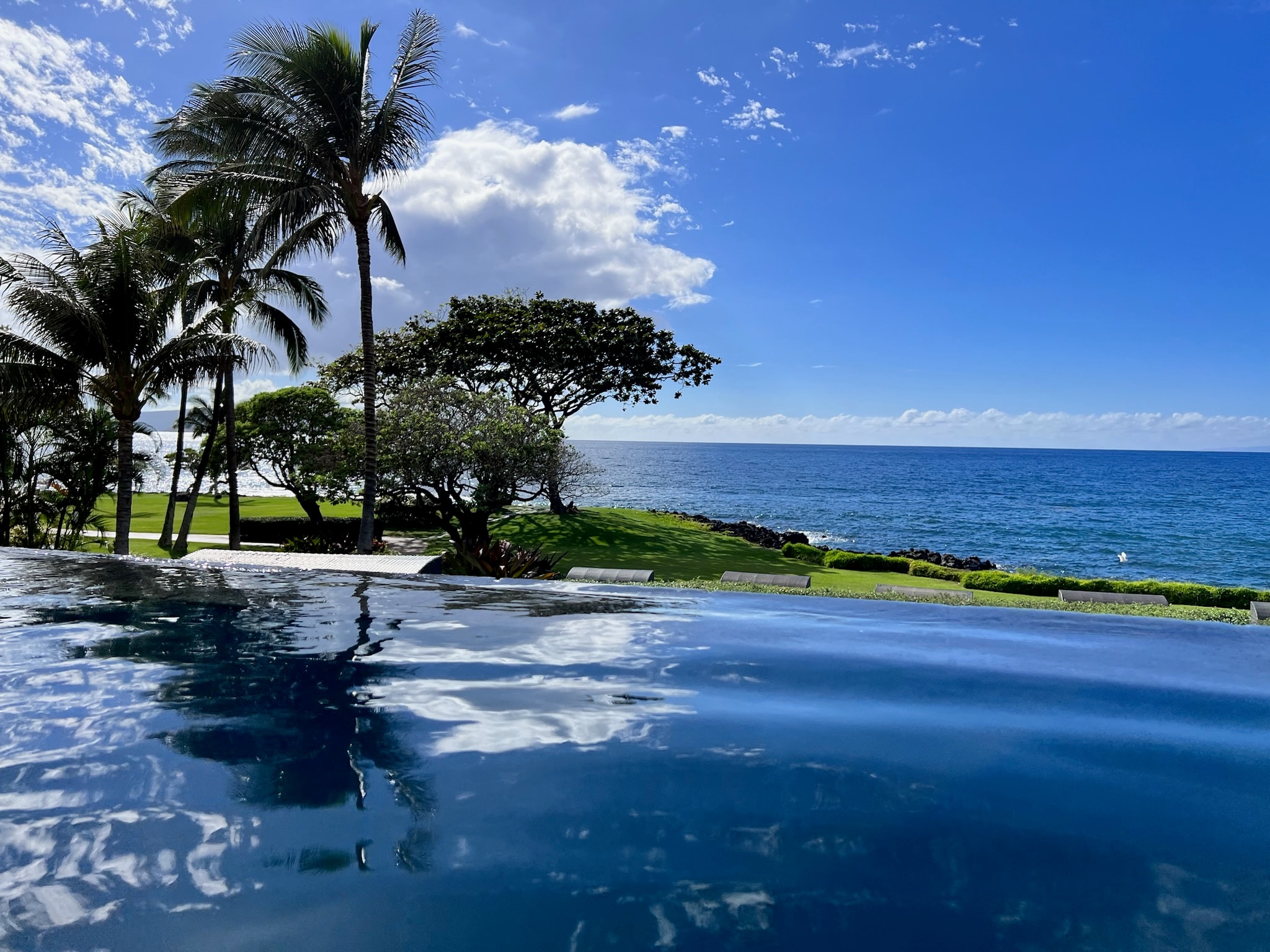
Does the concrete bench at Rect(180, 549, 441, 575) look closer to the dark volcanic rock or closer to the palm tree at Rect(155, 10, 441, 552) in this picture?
the palm tree at Rect(155, 10, 441, 552)

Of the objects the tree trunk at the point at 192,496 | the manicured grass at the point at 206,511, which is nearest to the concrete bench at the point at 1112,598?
the manicured grass at the point at 206,511

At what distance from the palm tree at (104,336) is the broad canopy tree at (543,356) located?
12857 millimetres

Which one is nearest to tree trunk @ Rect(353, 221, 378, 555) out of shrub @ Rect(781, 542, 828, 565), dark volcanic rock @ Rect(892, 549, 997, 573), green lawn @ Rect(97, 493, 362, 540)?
green lawn @ Rect(97, 493, 362, 540)

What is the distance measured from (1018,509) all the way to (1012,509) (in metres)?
0.60

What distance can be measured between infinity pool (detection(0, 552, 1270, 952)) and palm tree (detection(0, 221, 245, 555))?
1199cm

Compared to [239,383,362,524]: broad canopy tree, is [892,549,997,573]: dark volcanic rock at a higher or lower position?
lower

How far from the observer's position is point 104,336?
15.4 metres

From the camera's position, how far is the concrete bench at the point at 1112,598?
12.2 meters

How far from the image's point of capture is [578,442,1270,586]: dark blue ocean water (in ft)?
135

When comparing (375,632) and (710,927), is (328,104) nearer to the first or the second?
(375,632)

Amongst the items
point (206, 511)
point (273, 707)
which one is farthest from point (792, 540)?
point (273, 707)

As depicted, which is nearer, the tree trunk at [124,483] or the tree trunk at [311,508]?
the tree trunk at [124,483]

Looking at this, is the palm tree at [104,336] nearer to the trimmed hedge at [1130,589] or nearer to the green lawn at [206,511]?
the green lawn at [206,511]

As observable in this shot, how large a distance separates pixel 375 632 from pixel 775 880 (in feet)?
13.6
